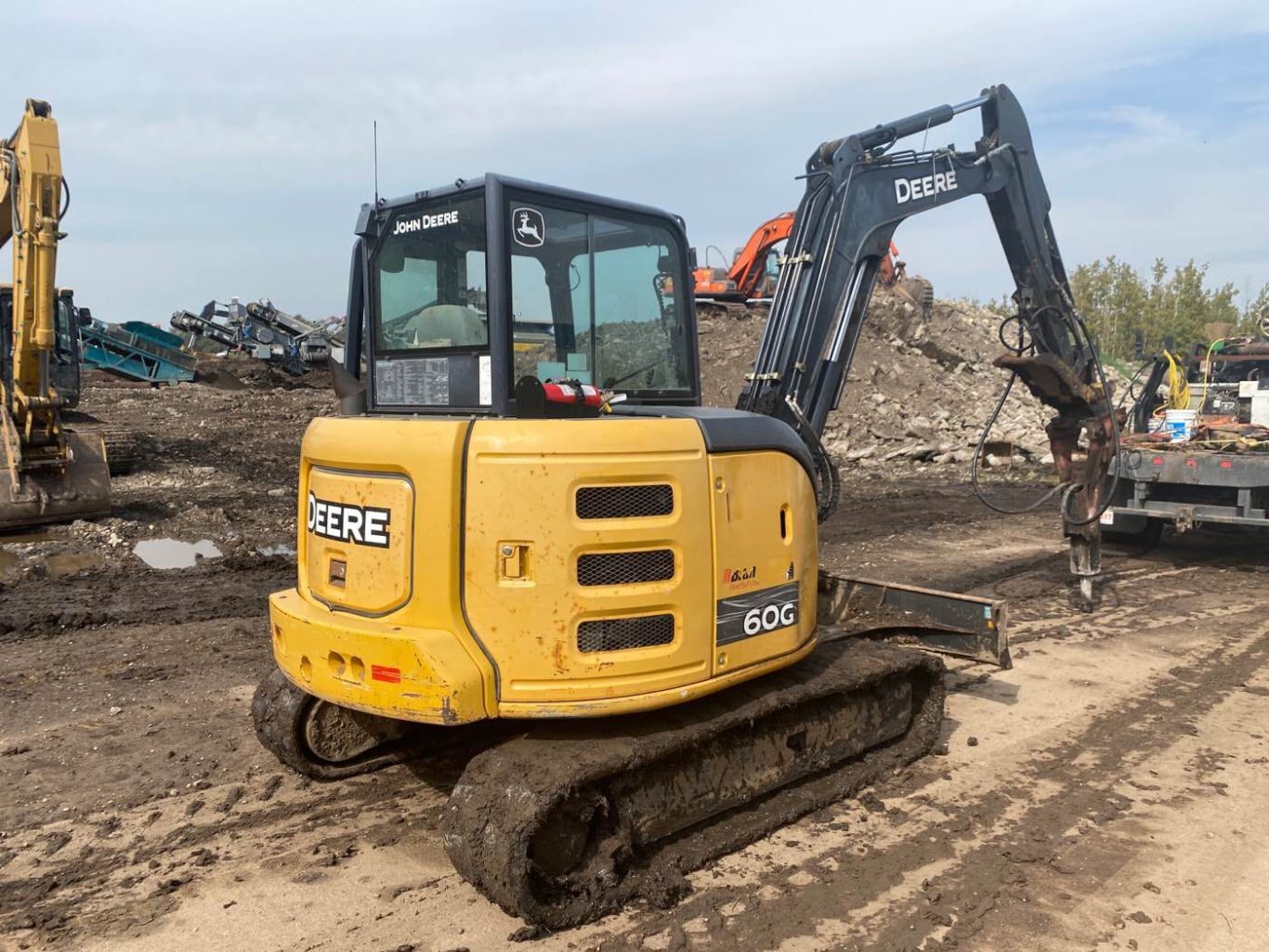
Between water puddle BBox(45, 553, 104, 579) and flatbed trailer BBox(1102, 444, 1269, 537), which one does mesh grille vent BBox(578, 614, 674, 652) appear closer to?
flatbed trailer BBox(1102, 444, 1269, 537)

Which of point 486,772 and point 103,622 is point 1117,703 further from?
point 103,622

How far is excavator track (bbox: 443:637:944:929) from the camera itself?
11.8ft

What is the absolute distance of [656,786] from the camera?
159 inches

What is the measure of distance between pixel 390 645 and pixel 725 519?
4.58ft

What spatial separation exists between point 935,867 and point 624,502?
77.7 inches

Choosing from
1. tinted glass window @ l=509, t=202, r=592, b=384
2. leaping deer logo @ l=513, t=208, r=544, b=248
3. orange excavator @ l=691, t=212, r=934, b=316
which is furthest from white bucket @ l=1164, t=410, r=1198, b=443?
orange excavator @ l=691, t=212, r=934, b=316

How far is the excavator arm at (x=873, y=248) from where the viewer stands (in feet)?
19.7

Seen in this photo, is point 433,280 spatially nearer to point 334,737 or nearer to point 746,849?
point 334,737

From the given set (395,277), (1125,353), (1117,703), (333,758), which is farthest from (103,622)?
(1125,353)

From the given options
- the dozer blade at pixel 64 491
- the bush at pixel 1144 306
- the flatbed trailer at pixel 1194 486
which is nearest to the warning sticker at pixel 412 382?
the flatbed trailer at pixel 1194 486

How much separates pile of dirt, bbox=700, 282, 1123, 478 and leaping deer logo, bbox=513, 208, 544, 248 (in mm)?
14118

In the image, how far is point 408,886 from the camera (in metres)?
3.91

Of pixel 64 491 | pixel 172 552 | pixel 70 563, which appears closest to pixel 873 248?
pixel 172 552

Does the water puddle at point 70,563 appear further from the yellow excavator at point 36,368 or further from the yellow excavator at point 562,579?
the yellow excavator at point 562,579
